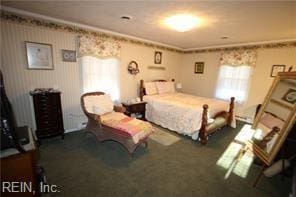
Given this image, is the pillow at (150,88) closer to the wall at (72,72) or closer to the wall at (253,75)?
the wall at (72,72)

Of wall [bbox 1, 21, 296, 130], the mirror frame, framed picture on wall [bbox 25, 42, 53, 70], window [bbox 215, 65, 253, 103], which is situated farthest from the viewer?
window [bbox 215, 65, 253, 103]

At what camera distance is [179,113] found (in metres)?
3.72

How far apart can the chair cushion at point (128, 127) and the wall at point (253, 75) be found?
3706 millimetres

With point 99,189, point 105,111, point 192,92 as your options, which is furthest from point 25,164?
point 192,92

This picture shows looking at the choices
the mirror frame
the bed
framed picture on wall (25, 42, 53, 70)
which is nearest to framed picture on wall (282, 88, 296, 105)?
the mirror frame

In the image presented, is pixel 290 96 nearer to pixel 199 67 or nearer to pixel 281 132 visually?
pixel 281 132

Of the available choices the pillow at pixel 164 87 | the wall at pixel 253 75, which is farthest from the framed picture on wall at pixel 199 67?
the pillow at pixel 164 87

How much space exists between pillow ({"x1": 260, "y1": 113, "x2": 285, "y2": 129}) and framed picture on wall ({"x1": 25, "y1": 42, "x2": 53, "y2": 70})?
4116mm

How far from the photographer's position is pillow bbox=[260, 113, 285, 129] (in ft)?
6.60

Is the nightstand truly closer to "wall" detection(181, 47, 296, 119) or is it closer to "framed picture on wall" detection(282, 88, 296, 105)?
"wall" detection(181, 47, 296, 119)

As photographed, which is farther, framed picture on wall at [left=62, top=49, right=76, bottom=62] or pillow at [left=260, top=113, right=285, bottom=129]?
framed picture on wall at [left=62, top=49, right=76, bottom=62]

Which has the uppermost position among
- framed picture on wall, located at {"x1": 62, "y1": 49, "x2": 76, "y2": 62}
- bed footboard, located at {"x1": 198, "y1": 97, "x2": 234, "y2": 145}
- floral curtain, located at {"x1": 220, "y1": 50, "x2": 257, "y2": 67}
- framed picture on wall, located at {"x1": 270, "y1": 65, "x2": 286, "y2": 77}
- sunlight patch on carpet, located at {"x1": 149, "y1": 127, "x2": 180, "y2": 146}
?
floral curtain, located at {"x1": 220, "y1": 50, "x2": 257, "y2": 67}

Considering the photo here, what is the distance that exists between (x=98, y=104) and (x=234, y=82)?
4.38 metres

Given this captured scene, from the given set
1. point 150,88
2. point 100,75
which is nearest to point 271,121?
point 150,88
